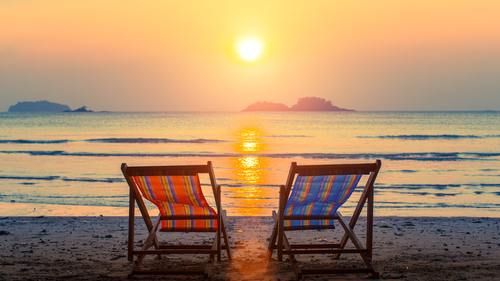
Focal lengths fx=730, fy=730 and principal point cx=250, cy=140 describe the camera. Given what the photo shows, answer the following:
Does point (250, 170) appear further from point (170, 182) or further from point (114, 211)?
point (170, 182)

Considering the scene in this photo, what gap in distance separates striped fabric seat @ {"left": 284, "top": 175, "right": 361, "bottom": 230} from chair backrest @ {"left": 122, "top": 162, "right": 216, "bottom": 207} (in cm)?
72

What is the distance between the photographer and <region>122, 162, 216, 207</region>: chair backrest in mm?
5992

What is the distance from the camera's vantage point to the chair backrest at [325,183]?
590cm

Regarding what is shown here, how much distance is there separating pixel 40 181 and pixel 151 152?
1442 centimetres

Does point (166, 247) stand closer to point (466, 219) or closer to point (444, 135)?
point (466, 219)

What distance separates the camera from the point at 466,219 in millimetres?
10391

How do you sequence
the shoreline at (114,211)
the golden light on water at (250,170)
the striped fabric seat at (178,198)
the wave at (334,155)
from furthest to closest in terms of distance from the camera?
the wave at (334,155) → the golden light on water at (250,170) → the shoreline at (114,211) → the striped fabric seat at (178,198)

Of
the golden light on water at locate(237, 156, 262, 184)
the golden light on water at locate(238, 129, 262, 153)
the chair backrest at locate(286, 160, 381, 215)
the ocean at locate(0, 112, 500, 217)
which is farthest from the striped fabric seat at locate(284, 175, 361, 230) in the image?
the golden light on water at locate(238, 129, 262, 153)

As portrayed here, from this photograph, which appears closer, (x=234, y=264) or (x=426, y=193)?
(x=234, y=264)

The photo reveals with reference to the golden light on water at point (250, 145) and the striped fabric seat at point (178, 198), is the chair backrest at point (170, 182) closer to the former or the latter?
the striped fabric seat at point (178, 198)

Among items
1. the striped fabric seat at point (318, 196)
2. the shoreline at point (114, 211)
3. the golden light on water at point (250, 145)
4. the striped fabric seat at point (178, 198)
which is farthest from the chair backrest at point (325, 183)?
the golden light on water at point (250, 145)

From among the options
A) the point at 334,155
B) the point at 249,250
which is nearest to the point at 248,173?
the point at 334,155

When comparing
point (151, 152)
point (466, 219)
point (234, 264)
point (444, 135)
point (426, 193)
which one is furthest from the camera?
point (444, 135)

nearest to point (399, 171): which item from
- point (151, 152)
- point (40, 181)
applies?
point (40, 181)
